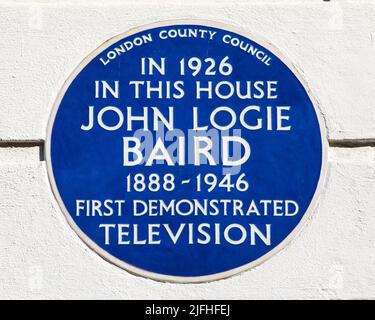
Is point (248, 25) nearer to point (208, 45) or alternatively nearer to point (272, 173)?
point (208, 45)

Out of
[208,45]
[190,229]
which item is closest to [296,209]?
[190,229]

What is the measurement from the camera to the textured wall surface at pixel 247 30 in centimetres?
453

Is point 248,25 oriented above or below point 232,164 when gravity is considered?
above

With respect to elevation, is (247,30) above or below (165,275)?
above

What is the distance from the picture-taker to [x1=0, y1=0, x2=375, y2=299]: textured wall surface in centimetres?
453

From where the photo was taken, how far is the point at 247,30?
15.4ft

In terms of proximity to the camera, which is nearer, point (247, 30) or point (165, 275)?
point (165, 275)

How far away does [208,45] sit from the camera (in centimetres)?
466

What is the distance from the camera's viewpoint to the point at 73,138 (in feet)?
15.1

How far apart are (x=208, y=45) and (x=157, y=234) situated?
83 centimetres

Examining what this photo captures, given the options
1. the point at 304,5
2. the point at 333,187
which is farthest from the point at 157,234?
the point at 304,5
